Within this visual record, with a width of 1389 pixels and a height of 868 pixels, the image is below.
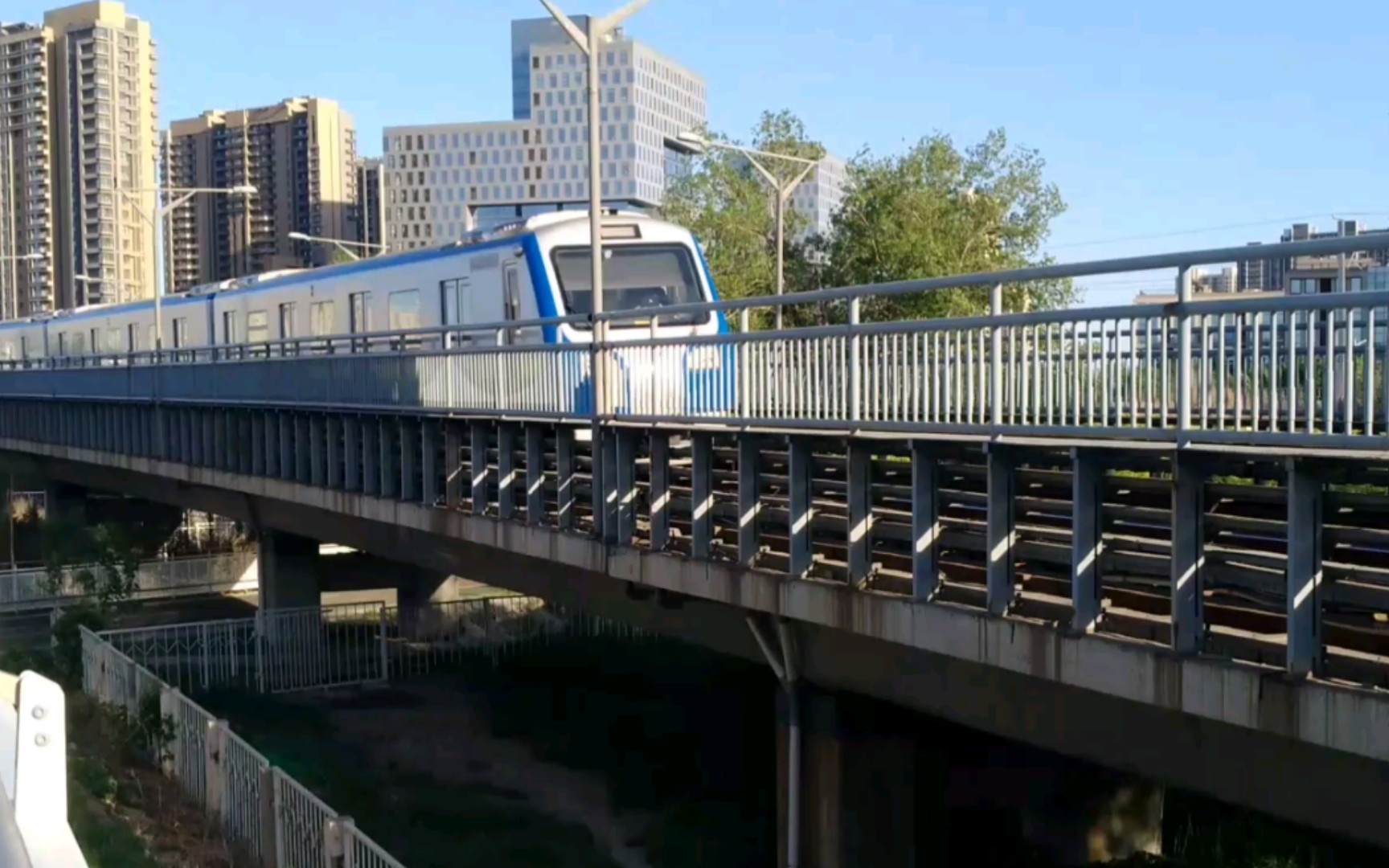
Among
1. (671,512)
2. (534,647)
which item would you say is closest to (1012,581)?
(671,512)

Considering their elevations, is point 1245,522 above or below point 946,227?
below

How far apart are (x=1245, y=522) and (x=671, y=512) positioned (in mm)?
6645

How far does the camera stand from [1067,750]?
10352 millimetres

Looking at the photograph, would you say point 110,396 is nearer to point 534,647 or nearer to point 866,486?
point 534,647

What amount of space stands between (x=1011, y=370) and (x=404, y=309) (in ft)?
52.3

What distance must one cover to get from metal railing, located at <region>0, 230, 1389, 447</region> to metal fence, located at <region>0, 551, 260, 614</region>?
19.6 metres

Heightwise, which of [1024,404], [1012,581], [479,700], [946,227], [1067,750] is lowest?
[479,700]

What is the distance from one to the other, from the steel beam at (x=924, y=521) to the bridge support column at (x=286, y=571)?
22359mm

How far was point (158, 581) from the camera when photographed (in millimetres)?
39875

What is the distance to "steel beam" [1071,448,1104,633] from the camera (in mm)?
9562

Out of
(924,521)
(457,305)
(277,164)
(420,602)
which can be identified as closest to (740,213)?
(420,602)

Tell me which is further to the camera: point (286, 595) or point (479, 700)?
point (286, 595)

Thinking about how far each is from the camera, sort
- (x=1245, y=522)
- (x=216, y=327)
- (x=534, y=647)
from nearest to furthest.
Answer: (x=1245, y=522)
(x=534, y=647)
(x=216, y=327)

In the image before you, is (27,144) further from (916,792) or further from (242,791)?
(916,792)
